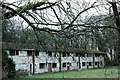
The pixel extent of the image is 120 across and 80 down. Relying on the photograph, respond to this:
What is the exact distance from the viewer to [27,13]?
5.00 metres

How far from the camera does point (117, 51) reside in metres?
4.77

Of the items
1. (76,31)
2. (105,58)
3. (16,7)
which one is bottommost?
(105,58)

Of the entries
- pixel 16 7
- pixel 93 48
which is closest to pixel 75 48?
pixel 93 48

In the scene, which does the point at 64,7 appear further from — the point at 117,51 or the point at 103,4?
the point at 117,51

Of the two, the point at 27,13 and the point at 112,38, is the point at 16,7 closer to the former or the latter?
the point at 27,13

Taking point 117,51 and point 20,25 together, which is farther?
point 20,25

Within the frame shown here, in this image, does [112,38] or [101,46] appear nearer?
[112,38]

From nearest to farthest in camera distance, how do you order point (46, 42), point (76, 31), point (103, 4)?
point (103, 4), point (76, 31), point (46, 42)

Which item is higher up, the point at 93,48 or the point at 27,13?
the point at 27,13

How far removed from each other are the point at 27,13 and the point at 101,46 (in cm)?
122

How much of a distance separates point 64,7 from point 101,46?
0.81 metres

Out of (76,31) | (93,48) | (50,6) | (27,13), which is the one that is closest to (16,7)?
(27,13)

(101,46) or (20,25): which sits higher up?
(20,25)

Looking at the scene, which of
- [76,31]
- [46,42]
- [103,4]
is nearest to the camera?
[103,4]
